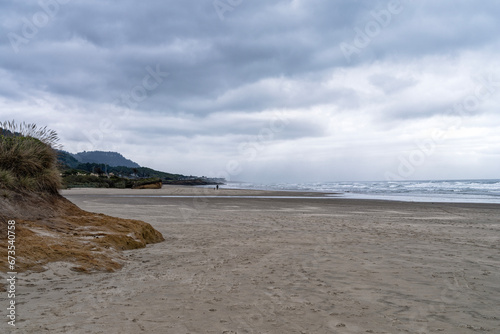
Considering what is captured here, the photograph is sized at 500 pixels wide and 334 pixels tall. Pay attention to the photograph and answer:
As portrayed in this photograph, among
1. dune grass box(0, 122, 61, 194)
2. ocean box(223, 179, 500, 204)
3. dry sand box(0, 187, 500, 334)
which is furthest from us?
ocean box(223, 179, 500, 204)

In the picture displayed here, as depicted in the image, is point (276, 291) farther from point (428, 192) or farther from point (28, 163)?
point (428, 192)

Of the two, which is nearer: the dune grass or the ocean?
the dune grass

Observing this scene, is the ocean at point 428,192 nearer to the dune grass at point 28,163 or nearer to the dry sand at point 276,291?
the dry sand at point 276,291

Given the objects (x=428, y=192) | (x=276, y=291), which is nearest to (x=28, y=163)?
(x=276, y=291)

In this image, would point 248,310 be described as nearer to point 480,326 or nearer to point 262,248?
point 480,326

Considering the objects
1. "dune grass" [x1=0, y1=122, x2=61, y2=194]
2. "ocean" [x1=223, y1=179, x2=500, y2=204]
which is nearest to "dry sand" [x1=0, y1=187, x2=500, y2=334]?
"dune grass" [x1=0, y1=122, x2=61, y2=194]

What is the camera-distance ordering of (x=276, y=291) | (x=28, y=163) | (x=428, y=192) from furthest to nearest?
(x=428, y=192) → (x=28, y=163) → (x=276, y=291)

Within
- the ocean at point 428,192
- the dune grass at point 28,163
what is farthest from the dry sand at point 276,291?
the ocean at point 428,192

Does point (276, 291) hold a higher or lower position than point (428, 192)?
lower

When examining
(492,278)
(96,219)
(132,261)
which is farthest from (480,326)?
(96,219)

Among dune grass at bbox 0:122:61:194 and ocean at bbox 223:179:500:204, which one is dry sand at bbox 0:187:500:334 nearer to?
dune grass at bbox 0:122:61:194

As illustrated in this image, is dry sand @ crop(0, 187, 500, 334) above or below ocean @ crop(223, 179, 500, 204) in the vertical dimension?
below

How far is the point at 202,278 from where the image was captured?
572cm

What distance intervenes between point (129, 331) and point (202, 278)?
2.21 metres
